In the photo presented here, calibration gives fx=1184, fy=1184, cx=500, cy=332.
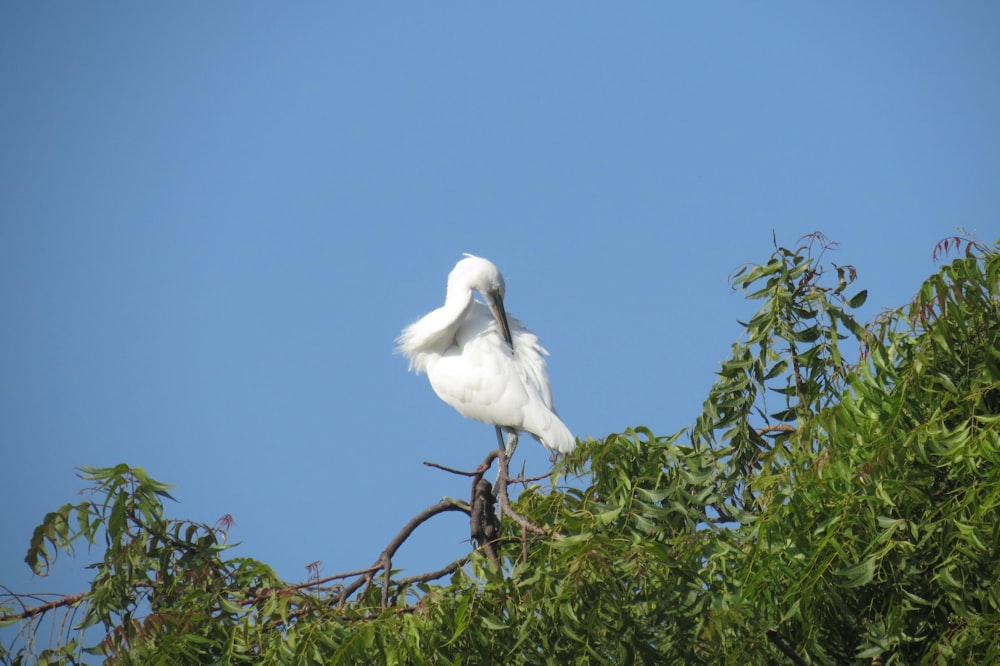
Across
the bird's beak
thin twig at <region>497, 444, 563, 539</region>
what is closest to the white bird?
the bird's beak

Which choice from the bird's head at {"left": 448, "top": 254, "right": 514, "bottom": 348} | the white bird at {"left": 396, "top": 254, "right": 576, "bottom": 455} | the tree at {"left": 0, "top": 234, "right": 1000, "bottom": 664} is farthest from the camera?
the bird's head at {"left": 448, "top": 254, "right": 514, "bottom": 348}

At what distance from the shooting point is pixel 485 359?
7000 mm

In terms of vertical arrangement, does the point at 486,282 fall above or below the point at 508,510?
above

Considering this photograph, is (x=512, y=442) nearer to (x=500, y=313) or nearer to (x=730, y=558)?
(x=500, y=313)

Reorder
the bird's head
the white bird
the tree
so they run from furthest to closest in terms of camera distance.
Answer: the bird's head < the white bird < the tree

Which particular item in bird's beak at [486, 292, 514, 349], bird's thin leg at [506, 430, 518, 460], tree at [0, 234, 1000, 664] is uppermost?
bird's beak at [486, 292, 514, 349]

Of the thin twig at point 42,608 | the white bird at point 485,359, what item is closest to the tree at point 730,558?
the thin twig at point 42,608

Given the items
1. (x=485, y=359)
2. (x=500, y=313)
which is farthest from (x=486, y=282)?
(x=485, y=359)

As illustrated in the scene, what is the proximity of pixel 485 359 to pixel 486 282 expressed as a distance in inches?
21.2

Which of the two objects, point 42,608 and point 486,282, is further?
point 486,282

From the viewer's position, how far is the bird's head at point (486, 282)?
23.8 feet

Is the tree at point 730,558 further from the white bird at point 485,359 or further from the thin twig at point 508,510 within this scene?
the white bird at point 485,359

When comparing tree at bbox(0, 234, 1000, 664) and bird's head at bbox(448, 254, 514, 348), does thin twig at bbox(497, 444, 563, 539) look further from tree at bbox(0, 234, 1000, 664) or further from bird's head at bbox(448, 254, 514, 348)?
bird's head at bbox(448, 254, 514, 348)

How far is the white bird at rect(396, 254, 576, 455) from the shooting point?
22.2ft
